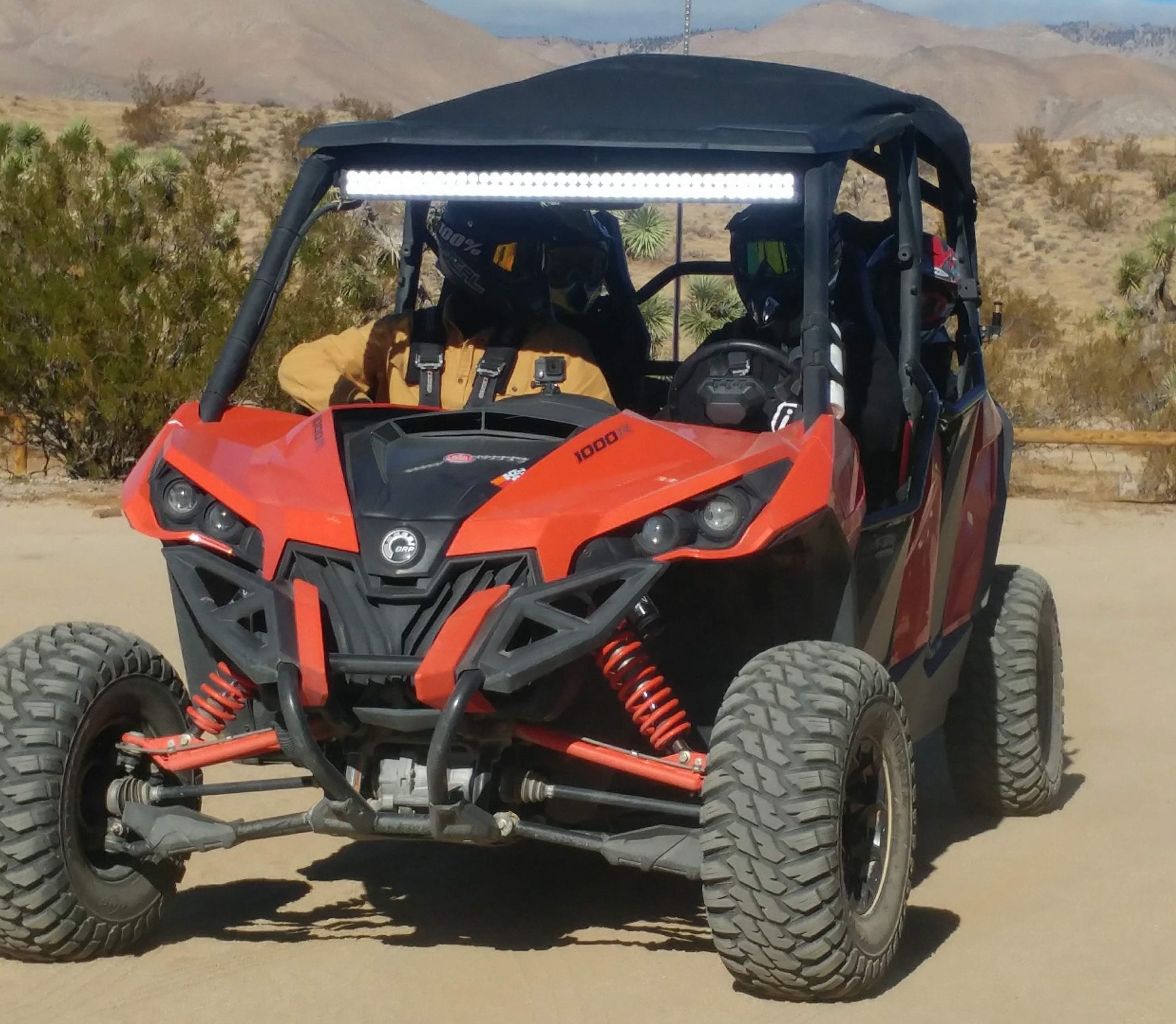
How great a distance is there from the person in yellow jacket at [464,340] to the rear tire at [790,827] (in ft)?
4.69

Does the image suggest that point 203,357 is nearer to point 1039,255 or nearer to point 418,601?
point 418,601

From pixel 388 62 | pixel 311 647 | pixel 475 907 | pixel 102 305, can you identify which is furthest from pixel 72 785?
pixel 388 62

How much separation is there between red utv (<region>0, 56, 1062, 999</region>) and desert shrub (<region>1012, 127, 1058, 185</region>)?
38007 mm

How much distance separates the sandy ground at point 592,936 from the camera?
409 cm

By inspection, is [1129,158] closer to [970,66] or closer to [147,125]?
[147,125]

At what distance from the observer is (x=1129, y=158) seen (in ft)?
141

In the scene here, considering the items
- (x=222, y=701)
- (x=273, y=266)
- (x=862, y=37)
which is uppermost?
(x=862, y=37)

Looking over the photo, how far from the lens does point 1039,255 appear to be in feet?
115

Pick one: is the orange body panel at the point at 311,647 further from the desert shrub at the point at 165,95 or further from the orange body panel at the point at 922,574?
the desert shrub at the point at 165,95

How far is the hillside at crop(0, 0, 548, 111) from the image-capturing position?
9662cm

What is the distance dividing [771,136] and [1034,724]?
7.86 feet

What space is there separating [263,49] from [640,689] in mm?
105553

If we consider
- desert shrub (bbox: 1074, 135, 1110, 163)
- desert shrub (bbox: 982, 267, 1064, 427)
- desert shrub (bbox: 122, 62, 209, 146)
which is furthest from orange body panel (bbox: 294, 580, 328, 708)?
desert shrub (bbox: 1074, 135, 1110, 163)

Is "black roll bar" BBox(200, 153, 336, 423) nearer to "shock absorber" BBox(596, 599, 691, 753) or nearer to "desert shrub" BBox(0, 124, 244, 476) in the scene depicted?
"shock absorber" BBox(596, 599, 691, 753)
